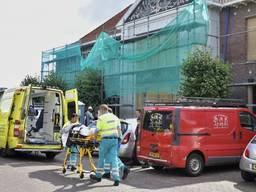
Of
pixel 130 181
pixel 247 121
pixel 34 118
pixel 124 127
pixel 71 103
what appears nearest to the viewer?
pixel 130 181

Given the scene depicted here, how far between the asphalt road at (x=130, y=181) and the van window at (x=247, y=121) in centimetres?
123

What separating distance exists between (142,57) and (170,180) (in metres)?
14.4

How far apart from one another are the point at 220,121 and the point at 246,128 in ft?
3.48

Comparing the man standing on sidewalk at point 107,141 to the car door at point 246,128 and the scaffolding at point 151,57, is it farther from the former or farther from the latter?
the scaffolding at point 151,57

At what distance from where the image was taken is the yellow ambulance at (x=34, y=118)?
43.5ft

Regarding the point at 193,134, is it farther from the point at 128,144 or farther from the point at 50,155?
the point at 50,155

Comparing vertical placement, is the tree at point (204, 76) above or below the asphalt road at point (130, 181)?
above

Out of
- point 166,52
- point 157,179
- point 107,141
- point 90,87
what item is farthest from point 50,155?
point 90,87

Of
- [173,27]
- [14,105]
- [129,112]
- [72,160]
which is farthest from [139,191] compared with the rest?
[129,112]

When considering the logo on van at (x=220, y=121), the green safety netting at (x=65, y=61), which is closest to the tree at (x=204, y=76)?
the logo on van at (x=220, y=121)

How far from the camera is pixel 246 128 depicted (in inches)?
478

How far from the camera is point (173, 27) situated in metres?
22.2

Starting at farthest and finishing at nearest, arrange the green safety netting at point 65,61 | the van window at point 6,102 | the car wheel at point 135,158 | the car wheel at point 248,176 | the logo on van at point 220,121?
1. the green safety netting at point 65,61
2. the van window at point 6,102
3. the car wheel at point 135,158
4. the logo on van at point 220,121
5. the car wheel at point 248,176

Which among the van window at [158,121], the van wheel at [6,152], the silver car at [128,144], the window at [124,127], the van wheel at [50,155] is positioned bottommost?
the van wheel at [50,155]
